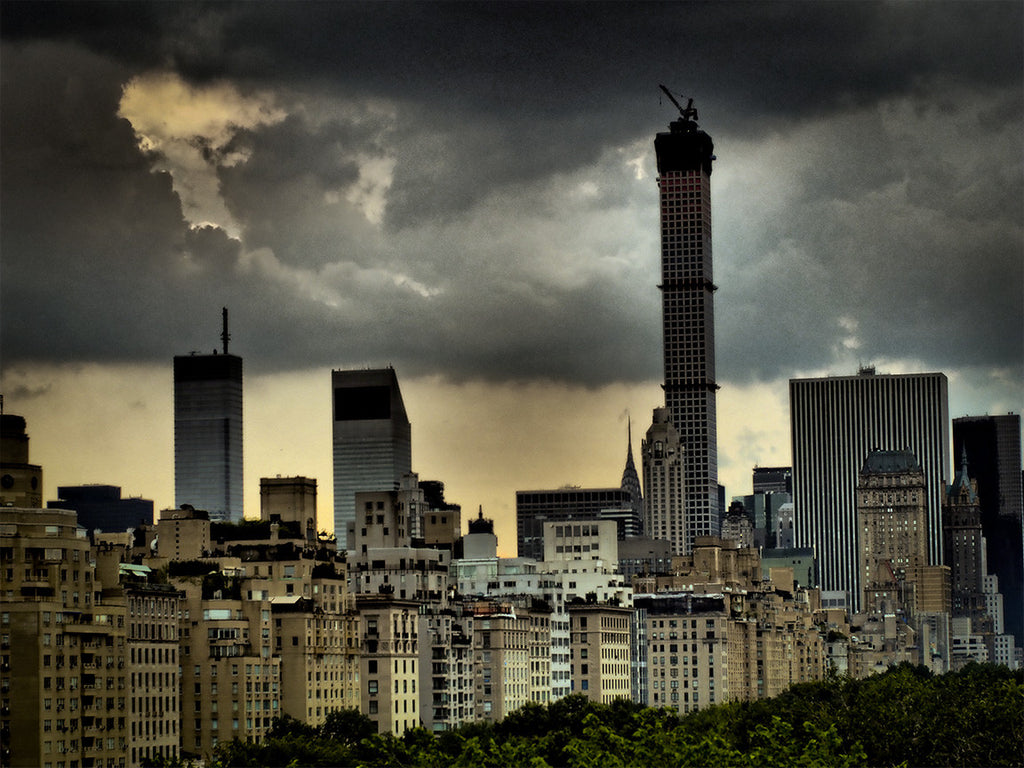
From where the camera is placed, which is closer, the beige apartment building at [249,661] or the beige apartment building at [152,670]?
the beige apartment building at [152,670]

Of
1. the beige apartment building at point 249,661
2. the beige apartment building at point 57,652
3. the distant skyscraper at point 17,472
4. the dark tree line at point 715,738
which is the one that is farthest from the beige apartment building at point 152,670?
the distant skyscraper at point 17,472

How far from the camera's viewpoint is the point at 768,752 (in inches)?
4884

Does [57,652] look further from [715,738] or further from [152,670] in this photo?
[715,738]

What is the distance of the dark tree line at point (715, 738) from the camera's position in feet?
399

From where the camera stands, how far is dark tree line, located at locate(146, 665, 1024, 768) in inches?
4786

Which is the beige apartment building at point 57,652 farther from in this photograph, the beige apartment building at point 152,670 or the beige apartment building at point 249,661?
the beige apartment building at point 249,661

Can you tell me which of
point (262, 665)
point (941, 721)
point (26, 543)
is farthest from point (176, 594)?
point (941, 721)

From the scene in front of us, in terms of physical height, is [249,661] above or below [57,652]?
below

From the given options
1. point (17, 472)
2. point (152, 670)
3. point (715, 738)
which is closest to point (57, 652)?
point (152, 670)

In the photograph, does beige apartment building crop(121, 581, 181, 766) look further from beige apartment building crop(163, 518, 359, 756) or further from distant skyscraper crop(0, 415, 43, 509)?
distant skyscraper crop(0, 415, 43, 509)

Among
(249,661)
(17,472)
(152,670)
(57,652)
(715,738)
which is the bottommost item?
(715,738)

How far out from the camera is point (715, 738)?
116 meters

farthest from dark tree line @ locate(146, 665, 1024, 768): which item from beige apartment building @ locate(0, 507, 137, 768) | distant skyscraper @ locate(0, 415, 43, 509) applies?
distant skyscraper @ locate(0, 415, 43, 509)

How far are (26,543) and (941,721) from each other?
61484 millimetres
